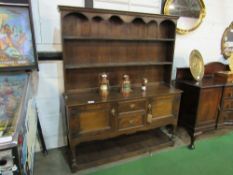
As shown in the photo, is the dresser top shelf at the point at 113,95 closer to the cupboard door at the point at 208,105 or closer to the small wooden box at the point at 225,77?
the cupboard door at the point at 208,105

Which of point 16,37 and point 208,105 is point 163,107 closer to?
point 208,105

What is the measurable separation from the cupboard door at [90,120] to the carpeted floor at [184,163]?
0.49 metres

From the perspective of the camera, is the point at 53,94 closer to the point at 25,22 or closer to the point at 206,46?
the point at 25,22

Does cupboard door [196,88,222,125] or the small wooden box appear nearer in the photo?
cupboard door [196,88,222,125]

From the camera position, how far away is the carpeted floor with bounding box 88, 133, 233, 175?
193 cm

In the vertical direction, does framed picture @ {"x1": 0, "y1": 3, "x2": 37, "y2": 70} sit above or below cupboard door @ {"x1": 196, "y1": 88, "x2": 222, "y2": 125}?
above

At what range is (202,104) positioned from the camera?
2.28 meters

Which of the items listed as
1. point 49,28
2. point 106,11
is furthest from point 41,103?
point 106,11

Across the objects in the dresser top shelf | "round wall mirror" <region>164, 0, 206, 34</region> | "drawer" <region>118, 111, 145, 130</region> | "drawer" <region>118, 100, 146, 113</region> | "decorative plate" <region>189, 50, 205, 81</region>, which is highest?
"round wall mirror" <region>164, 0, 206, 34</region>

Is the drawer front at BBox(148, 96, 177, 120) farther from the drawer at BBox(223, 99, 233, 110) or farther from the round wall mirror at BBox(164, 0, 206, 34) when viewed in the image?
the round wall mirror at BBox(164, 0, 206, 34)

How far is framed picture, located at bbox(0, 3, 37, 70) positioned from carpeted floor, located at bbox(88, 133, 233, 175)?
4.62 feet

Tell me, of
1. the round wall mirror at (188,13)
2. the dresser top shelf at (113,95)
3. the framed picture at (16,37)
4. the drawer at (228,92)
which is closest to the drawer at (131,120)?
the dresser top shelf at (113,95)

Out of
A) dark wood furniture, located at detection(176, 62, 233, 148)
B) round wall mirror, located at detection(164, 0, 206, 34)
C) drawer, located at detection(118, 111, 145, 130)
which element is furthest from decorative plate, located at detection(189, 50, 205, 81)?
drawer, located at detection(118, 111, 145, 130)

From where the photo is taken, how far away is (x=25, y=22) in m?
1.67
